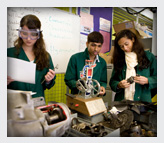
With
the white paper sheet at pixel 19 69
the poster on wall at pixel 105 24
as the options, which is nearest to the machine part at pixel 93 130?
the white paper sheet at pixel 19 69

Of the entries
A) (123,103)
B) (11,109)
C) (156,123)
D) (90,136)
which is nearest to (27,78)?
(11,109)

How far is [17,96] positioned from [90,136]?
522 mm

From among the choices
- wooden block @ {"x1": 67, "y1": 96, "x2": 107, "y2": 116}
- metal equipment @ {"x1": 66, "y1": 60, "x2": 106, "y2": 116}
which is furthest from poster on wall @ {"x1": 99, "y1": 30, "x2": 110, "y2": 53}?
wooden block @ {"x1": 67, "y1": 96, "x2": 107, "y2": 116}

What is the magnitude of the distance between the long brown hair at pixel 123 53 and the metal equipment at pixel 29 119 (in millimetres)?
1043

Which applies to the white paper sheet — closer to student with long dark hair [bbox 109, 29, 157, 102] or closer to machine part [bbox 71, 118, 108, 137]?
machine part [bbox 71, 118, 108, 137]

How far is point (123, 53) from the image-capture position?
173cm

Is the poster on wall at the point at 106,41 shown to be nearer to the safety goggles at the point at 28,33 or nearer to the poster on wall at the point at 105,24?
the poster on wall at the point at 105,24

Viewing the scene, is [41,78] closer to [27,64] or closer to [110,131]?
[27,64]

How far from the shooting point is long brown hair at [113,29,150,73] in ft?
5.23

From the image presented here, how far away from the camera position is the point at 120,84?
60.6 inches

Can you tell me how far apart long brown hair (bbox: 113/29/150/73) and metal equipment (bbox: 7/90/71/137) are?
104 centimetres

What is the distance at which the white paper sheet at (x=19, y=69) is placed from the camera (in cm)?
84

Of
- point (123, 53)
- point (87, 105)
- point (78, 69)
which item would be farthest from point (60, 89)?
point (87, 105)

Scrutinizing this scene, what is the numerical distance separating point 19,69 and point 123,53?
129 centimetres
